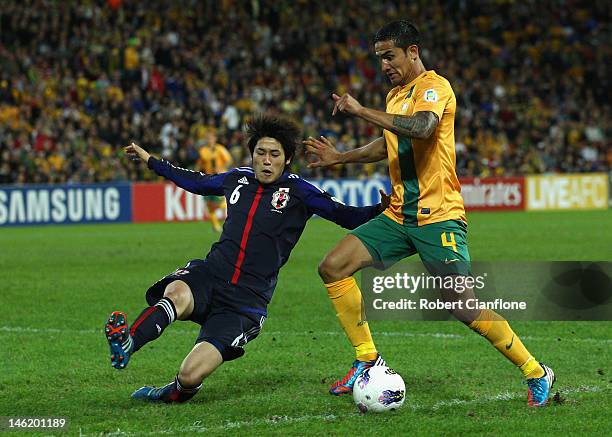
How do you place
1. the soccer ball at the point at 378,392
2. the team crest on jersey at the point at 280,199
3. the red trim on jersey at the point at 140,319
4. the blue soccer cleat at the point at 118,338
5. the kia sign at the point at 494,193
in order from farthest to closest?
the kia sign at the point at 494,193, the team crest on jersey at the point at 280,199, the soccer ball at the point at 378,392, the red trim on jersey at the point at 140,319, the blue soccer cleat at the point at 118,338

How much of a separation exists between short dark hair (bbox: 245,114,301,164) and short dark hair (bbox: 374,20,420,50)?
30.6 inches

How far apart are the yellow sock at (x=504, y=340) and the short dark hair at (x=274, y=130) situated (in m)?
1.61

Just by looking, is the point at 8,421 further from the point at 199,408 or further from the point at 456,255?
the point at 456,255

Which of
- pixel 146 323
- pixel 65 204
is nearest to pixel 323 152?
pixel 146 323

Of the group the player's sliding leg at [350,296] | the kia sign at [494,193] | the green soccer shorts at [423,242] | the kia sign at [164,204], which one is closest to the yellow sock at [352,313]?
the player's sliding leg at [350,296]

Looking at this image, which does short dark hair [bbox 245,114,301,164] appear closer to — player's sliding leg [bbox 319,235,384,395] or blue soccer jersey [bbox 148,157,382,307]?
blue soccer jersey [bbox 148,157,382,307]

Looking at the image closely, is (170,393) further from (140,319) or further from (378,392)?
(378,392)

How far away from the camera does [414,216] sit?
654 centimetres

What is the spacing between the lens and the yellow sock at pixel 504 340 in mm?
6207

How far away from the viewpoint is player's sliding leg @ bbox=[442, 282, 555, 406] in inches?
243

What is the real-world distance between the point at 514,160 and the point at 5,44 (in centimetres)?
1477

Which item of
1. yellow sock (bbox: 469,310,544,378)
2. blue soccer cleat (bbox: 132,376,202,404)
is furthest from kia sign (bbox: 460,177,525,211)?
blue soccer cleat (bbox: 132,376,202,404)

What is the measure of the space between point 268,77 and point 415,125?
24959 millimetres

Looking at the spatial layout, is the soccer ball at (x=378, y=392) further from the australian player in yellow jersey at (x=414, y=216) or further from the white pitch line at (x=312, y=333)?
the white pitch line at (x=312, y=333)
